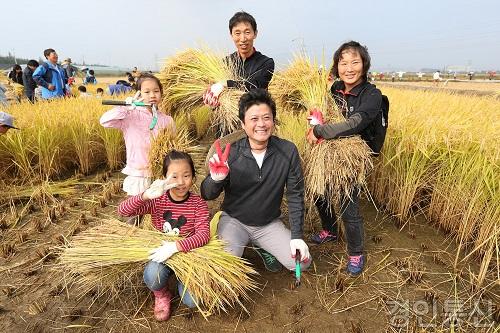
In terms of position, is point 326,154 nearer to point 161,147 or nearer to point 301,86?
point 301,86

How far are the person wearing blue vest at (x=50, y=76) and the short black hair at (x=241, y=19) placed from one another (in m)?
4.84

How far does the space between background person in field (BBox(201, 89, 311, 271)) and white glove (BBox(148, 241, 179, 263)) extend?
0.37 meters

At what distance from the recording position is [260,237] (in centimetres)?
207

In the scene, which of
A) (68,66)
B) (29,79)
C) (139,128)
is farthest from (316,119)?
(68,66)

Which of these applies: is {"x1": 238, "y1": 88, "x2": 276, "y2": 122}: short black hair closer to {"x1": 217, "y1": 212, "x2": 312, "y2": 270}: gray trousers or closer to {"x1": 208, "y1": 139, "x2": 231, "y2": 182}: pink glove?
{"x1": 208, "y1": 139, "x2": 231, "y2": 182}: pink glove

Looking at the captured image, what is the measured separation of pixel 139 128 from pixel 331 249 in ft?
5.16

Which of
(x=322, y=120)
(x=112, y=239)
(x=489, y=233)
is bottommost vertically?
(x=489, y=233)

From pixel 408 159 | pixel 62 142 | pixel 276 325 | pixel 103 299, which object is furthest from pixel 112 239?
pixel 62 142

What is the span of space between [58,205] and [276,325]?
216 cm

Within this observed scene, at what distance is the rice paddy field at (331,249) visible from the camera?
1.70 metres

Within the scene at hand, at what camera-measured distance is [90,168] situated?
382cm

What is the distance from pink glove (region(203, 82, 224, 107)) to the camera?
7.66 feet

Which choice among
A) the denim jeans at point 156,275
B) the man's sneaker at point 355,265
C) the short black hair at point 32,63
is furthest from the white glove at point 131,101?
the short black hair at point 32,63

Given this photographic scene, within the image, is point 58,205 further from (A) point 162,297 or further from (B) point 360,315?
(B) point 360,315
